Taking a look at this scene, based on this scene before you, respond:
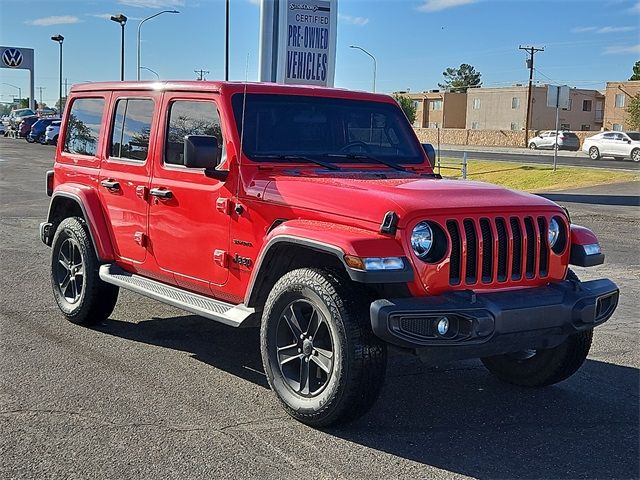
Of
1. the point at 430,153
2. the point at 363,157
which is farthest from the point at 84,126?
the point at 430,153

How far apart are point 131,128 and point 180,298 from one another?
1596 millimetres

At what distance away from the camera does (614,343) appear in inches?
267

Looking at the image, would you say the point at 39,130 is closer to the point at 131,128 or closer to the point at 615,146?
the point at 615,146

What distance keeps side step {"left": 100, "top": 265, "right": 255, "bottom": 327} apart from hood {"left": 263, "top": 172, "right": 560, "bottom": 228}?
2.49 ft

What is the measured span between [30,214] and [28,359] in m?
9.57

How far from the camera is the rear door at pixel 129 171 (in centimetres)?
630

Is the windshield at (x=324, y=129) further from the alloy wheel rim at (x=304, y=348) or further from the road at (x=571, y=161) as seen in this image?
the road at (x=571, y=161)

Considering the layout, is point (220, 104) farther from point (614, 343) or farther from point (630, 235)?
point (630, 235)

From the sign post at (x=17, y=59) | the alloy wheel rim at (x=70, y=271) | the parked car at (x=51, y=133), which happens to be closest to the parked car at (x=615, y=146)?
the parked car at (x=51, y=133)

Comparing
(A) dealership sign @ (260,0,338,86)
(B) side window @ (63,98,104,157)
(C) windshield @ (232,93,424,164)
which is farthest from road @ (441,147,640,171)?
(B) side window @ (63,98,104,157)

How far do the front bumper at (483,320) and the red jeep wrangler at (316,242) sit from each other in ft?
0.03

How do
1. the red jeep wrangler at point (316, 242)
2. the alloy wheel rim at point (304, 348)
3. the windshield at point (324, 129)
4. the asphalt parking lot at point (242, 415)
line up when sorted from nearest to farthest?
1. the asphalt parking lot at point (242, 415)
2. the red jeep wrangler at point (316, 242)
3. the alloy wheel rim at point (304, 348)
4. the windshield at point (324, 129)

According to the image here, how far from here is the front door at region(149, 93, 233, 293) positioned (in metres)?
5.56

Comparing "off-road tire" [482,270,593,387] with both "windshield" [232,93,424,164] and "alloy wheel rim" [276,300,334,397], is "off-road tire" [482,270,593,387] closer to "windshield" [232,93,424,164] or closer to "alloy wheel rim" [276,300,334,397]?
"alloy wheel rim" [276,300,334,397]
